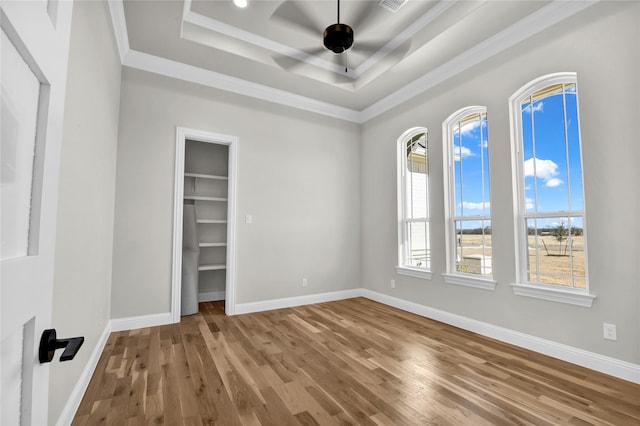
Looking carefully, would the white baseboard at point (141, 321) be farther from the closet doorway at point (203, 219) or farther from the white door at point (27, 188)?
the white door at point (27, 188)

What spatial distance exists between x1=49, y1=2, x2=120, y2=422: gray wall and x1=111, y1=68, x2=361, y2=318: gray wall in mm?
480

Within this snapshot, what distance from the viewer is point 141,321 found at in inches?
134

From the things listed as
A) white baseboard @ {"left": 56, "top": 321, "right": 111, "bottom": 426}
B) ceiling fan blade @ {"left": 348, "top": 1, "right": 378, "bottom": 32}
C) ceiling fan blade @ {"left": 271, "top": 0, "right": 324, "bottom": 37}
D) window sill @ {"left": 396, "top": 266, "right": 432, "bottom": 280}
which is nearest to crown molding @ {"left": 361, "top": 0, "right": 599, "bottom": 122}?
ceiling fan blade @ {"left": 348, "top": 1, "right": 378, "bottom": 32}

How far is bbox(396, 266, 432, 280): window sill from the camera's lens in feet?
12.8

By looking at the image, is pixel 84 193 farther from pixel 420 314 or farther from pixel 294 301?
pixel 420 314

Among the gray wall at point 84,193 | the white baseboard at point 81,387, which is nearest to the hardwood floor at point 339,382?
the white baseboard at point 81,387

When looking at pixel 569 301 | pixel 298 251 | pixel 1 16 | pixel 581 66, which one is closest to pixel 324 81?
pixel 298 251

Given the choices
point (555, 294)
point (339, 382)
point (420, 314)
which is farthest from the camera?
point (420, 314)

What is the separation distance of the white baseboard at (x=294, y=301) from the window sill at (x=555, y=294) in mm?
2480

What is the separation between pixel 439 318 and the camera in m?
3.69

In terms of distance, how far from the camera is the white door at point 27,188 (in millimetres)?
491

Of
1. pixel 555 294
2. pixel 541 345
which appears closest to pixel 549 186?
pixel 555 294

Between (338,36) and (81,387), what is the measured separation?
3.36 meters

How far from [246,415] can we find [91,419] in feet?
3.05
